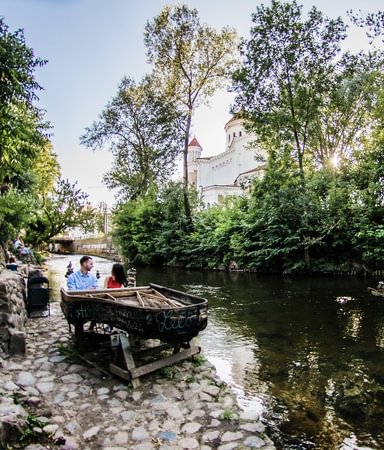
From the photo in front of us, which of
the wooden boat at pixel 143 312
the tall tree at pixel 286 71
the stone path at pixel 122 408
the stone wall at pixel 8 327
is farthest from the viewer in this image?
the tall tree at pixel 286 71

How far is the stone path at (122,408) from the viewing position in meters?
3.80

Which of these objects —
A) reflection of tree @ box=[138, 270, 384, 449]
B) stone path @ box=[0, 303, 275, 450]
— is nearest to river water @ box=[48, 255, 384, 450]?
reflection of tree @ box=[138, 270, 384, 449]

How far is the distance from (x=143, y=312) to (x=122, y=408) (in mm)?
1154

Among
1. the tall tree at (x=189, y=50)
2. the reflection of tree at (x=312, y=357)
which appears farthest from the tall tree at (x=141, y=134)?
the reflection of tree at (x=312, y=357)

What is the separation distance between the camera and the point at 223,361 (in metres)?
6.96

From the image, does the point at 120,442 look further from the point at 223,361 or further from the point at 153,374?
the point at 223,361

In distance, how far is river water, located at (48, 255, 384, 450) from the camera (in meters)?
4.43

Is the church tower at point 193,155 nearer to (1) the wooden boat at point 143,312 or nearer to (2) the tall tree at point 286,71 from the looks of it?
(2) the tall tree at point 286,71

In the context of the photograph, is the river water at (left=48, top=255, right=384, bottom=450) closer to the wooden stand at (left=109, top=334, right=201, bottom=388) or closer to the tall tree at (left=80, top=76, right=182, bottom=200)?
the wooden stand at (left=109, top=334, right=201, bottom=388)

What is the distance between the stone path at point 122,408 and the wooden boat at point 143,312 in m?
0.67

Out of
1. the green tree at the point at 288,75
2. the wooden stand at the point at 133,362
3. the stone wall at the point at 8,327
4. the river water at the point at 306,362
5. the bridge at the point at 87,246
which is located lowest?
the river water at the point at 306,362

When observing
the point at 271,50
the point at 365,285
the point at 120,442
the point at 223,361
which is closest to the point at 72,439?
the point at 120,442

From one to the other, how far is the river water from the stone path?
1.65 feet

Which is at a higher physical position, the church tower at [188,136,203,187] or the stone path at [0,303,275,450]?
the church tower at [188,136,203,187]
